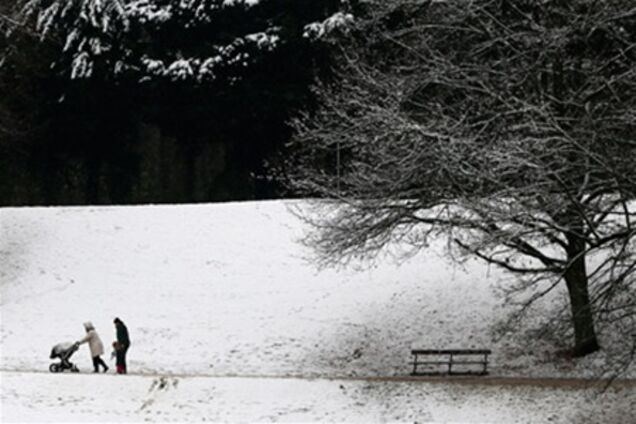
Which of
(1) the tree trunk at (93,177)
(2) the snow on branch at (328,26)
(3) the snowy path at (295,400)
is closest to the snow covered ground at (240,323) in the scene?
(3) the snowy path at (295,400)

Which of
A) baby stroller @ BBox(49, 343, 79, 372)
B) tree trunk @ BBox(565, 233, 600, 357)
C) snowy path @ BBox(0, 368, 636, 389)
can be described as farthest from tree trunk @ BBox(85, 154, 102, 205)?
tree trunk @ BBox(565, 233, 600, 357)

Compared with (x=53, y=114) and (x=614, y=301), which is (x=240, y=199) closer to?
(x=53, y=114)

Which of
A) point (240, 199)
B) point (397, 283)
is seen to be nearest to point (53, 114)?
point (240, 199)

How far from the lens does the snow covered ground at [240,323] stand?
790 inches

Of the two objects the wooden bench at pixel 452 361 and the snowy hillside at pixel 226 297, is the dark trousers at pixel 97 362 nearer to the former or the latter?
the snowy hillside at pixel 226 297

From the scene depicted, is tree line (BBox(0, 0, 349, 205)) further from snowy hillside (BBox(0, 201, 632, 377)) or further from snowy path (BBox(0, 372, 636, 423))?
snowy path (BBox(0, 372, 636, 423))

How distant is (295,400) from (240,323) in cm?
637

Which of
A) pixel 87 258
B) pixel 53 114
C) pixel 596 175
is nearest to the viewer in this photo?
pixel 596 175

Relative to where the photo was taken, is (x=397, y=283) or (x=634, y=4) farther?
(x=397, y=283)

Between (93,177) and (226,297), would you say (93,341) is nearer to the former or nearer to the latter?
(226,297)

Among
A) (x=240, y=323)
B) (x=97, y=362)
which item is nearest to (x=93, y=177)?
(x=240, y=323)

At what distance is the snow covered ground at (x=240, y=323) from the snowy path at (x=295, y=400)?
1.5 inches

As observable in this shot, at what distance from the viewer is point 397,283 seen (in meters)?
27.2

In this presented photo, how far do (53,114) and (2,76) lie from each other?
9.23ft
